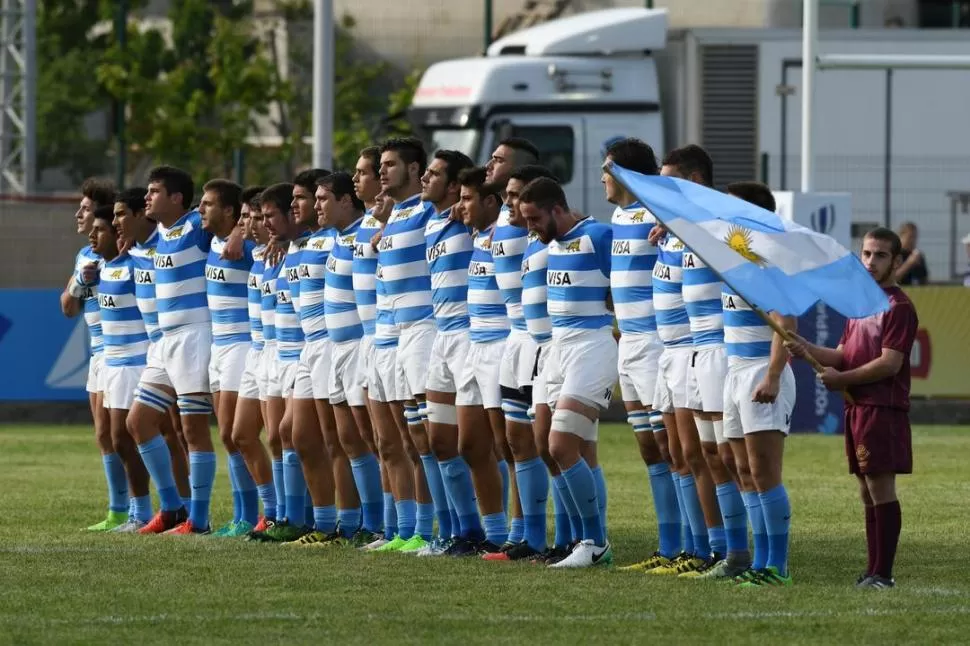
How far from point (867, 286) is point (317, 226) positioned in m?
4.66

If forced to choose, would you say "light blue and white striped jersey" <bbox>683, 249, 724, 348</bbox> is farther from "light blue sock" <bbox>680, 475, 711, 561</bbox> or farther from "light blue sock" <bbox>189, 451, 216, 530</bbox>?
"light blue sock" <bbox>189, 451, 216, 530</bbox>

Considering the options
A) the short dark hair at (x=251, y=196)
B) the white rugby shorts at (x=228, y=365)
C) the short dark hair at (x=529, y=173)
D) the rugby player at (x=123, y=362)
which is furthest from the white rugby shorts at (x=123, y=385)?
the short dark hair at (x=529, y=173)

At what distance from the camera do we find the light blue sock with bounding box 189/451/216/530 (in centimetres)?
1455

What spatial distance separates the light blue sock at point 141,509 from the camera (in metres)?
15.1

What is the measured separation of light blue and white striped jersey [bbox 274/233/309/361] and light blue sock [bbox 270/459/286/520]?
799 millimetres

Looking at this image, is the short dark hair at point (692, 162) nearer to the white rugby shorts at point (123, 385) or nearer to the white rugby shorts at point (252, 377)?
the white rugby shorts at point (252, 377)

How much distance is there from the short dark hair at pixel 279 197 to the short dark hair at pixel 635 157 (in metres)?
2.82

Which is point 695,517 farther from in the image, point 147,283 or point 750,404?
point 147,283

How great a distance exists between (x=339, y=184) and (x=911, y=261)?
12277 millimetres

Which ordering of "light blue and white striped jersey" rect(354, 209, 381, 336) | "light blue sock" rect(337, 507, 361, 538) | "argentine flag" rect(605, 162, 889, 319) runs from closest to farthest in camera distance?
"argentine flag" rect(605, 162, 889, 319)
"light blue and white striped jersey" rect(354, 209, 381, 336)
"light blue sock" rect(337, 507, 361, 538)

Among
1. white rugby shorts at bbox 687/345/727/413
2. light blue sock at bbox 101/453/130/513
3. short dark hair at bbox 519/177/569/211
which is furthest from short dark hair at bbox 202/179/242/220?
white rugby shorts at bbox 687/345/727/413

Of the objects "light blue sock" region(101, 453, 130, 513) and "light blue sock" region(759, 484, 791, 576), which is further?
→ "light blue sock" region(101, 453, 130, 513)

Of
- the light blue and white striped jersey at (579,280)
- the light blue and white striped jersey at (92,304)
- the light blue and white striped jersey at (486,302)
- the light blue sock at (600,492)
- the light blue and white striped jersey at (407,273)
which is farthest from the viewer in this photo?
the light blue and white striped jersey at (92,304)

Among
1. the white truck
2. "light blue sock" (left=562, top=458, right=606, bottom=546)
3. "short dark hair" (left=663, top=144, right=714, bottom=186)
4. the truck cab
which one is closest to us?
"short dark hair" (left=663, top=144, right=714, bottom=186)
